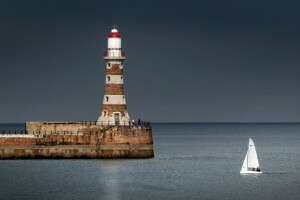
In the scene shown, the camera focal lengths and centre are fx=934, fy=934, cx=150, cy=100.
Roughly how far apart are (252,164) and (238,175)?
1.69 metres

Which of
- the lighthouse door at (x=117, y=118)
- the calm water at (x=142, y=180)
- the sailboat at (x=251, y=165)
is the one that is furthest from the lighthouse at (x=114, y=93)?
the sailboat at (x=251, y=165)

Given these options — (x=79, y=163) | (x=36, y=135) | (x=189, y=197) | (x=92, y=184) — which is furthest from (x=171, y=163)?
(x=189, y=197)

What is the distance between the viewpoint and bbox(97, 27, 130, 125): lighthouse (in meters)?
81.7

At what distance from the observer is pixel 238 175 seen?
7931 cm

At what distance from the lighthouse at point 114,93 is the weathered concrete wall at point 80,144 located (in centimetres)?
132

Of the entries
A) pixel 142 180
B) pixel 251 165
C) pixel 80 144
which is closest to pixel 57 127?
pixel 80 144

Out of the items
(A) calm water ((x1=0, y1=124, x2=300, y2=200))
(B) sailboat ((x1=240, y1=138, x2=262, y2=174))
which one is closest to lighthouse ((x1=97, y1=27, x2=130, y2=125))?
(A) calm water ((x1=0, y1=124, x2=300, y2=200))

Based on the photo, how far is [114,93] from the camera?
8162 centimetres

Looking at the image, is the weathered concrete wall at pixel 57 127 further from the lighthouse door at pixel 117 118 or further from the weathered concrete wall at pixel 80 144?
the lighthouse door at pixel 117 118

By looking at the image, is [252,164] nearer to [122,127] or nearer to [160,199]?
[122,127]

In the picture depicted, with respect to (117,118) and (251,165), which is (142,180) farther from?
(251,165)

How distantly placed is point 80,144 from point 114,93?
5341 millimetres

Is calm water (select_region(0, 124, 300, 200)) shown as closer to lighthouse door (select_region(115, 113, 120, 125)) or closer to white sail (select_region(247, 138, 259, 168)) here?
white sail (select_region(247, 138, 259, 168))

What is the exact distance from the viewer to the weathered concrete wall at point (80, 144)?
265 ft
